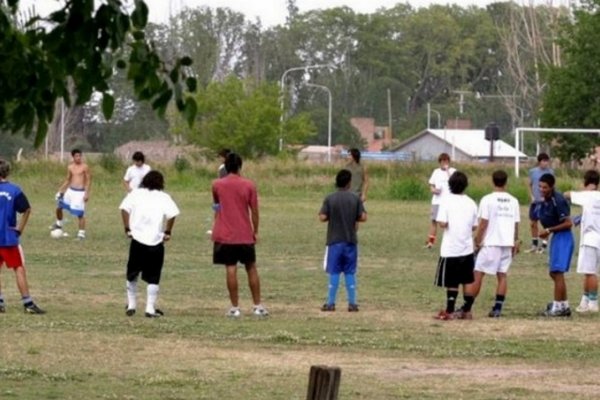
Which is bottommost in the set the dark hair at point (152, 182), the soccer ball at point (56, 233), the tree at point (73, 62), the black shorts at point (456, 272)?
the soccer ball at point (56, 233)

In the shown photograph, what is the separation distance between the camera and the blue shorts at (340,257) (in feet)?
65.5

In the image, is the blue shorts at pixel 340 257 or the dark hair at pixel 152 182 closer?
the dark hair at pixel 152 182

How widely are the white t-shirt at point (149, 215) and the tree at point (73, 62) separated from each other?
1135cm

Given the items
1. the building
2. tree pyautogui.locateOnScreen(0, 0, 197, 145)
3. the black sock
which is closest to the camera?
tree pyautogui.locateOnScreen(0, 0, 197, 145)

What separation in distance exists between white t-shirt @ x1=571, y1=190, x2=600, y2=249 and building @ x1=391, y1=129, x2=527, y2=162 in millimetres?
96637

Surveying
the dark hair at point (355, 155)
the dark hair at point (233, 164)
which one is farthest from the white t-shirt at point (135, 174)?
the dark hair at point (233, 164)

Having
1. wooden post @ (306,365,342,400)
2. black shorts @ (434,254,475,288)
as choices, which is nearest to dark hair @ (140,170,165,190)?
black shorts @ (434,254,475,288)

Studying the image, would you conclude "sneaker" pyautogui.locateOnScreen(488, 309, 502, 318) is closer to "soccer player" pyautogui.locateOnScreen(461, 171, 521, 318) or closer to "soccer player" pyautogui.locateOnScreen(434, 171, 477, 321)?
"soccer player" pyautogui.locateOnScreen(461, 171, 521, 318)

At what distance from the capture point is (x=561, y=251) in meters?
19.6

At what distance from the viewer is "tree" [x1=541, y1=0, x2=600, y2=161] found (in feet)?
200

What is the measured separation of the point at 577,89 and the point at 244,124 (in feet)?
90.7

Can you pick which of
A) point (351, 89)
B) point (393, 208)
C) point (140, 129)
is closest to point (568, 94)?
point (393, 208)

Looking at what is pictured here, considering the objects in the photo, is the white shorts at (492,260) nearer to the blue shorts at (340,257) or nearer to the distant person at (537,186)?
the blue shorts at (340,257)

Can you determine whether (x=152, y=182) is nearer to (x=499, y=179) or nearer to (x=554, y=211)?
(x=499, y=179)
